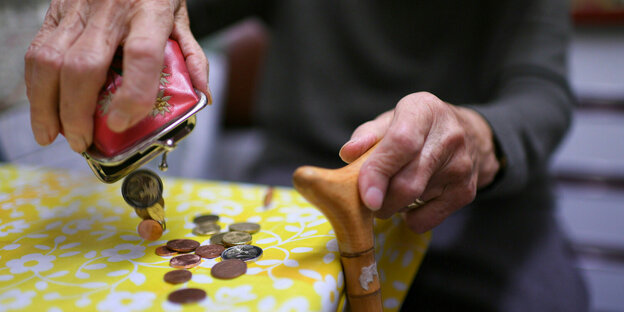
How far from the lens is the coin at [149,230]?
0.44m

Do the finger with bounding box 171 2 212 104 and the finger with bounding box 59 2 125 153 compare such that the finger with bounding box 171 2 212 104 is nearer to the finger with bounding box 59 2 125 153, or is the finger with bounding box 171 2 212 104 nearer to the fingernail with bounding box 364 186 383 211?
the finger with bounding box 59 2 125 153

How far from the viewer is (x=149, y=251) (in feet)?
1.37

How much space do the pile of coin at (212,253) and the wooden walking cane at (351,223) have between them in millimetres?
79

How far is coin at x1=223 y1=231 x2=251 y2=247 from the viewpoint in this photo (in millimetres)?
422

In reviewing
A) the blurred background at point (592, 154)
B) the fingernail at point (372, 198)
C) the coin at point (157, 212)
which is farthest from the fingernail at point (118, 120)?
the blurred background at point (592, 154)

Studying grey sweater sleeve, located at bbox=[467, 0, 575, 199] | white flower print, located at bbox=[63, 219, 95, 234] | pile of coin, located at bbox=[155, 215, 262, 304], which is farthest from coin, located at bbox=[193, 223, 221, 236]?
grey sweater sleeve, located at bbox=[467, 0, 575, 199]

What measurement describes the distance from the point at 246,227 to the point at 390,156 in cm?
17

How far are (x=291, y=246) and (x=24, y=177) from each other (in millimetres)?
450

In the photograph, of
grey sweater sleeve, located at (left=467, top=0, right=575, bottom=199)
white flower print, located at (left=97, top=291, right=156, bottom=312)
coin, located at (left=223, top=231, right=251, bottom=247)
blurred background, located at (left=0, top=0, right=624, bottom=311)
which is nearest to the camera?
white flower print, located at (left=97, top=291, right=156, bottom=312)

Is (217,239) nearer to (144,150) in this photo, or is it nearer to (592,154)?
(144,150)

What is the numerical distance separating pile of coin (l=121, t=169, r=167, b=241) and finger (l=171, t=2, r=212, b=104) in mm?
105

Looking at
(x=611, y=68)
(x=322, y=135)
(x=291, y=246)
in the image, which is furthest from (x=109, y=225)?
(x=611, y=68)

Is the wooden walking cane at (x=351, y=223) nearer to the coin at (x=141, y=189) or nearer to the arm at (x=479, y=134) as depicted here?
the arm at (x=479, y=134)

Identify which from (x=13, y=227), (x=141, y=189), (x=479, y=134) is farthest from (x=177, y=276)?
(x=479, y=134)
